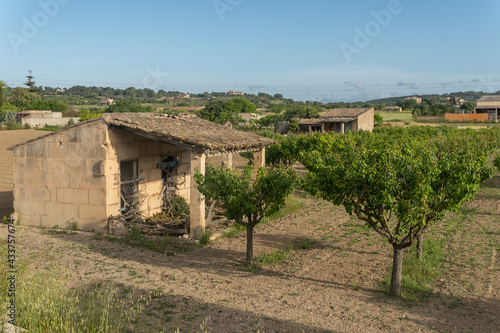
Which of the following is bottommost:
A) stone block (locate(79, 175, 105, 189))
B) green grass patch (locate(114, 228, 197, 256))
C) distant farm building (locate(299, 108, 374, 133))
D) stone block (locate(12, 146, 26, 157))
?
green grass patch (locate(114, 228, 197, 256))

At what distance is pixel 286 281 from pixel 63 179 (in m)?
7.32

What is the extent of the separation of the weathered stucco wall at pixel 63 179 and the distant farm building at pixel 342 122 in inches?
1496

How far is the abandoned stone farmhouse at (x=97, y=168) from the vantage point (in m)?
12.1

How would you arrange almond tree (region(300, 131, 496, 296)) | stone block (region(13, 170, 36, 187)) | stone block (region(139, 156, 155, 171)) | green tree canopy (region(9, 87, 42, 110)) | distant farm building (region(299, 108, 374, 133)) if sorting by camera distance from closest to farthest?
1. almond tree (region(300, 131, 496, 296))
2. stone block (region(13, 170, 36, 187))
3. stone block (region(139, 156, 155, 171))
4. distant farm building (region(299, 108, 374, 133))
5. green tree canopy (region(9, 87, 42, 110))

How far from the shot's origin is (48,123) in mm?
51750

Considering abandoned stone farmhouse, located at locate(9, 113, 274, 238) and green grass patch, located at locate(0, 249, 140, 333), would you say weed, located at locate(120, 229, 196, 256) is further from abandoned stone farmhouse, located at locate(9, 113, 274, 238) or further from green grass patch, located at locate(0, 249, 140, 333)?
green grass patch, located at locate(0, 249, 140, 333)

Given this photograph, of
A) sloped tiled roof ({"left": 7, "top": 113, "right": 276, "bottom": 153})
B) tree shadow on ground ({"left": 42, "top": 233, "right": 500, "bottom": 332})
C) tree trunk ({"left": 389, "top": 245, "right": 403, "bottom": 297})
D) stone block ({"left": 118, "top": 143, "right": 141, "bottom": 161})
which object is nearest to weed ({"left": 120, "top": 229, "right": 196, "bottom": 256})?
tree shadow on ground ({"left": 42, "top": 233, "right": 500, "bottom": 332})

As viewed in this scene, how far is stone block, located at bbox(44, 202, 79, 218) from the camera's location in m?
12.6

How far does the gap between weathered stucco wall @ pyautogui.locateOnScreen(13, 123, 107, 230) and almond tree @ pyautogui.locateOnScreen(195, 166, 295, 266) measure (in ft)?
11.6

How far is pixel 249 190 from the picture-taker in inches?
399

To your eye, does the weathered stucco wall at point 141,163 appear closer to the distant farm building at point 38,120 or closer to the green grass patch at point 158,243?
the green grass patch at point 158,243

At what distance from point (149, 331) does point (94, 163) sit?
7.06 m

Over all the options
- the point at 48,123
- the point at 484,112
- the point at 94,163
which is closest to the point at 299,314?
the point at 94,163

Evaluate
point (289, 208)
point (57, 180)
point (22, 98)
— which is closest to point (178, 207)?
point (57, 180)
